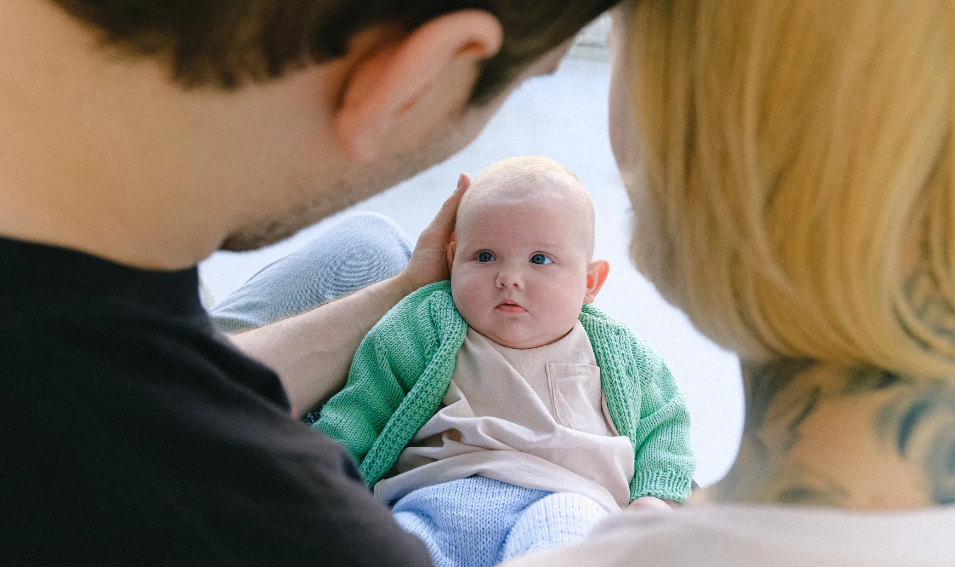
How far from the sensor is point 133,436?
1.73ft

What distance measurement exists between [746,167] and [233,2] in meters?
0.34

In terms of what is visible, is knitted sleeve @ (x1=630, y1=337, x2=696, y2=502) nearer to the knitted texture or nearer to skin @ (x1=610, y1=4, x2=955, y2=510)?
the knitted texture

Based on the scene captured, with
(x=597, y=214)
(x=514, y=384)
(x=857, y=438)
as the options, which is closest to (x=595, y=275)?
(x=514, y=384)

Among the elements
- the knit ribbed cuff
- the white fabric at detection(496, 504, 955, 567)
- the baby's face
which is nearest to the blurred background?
the knit ribbed cuff

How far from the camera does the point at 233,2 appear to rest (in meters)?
0.47

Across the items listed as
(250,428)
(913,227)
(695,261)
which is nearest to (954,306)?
(913,227)

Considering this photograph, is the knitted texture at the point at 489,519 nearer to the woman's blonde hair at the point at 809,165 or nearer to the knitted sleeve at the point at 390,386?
the knitted sleeve at the point at 390,386

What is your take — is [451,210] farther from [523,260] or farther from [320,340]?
[320,340]

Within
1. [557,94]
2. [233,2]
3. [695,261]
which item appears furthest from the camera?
[557,94]

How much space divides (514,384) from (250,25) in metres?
0.87

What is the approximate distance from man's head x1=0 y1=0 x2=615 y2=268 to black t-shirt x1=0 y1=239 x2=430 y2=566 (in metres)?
0.04

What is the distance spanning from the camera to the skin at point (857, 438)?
1.69 feet

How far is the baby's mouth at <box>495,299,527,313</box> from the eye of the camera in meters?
1.32

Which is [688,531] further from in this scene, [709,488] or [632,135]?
[632,135]
